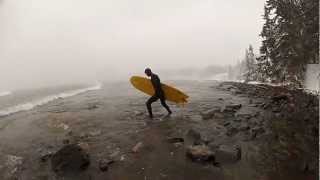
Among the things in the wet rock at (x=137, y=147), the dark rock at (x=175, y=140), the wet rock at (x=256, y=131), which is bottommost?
the wet rock at (x=137, y=147)

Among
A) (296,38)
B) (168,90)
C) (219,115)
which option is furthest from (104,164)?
(296,38)

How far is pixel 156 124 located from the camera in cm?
1506

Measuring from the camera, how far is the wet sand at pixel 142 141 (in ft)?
30.1

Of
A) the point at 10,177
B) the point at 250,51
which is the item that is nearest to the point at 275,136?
the point at 10,177

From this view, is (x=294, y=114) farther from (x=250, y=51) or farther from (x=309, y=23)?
(x=250, y=51)

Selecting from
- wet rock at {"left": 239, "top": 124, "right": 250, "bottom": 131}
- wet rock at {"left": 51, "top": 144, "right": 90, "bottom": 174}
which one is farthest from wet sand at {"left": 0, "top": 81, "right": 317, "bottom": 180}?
wet rock at {"left": 51, "top": 144, "right": 90, "bottom": 174}

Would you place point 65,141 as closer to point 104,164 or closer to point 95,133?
point 95,133

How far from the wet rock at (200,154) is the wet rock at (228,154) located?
0.25 meters

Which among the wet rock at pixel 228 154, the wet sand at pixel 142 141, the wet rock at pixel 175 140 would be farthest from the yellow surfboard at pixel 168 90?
the wet rock at pixel 228 154

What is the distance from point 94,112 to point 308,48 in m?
17.4

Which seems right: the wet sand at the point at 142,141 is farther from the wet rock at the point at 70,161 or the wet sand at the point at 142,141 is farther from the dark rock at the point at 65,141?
the wet rock at the point at 70,161

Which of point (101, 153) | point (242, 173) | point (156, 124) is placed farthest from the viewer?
point (156, 124)

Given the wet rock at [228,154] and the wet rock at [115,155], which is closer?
the wet rock at [228,154]

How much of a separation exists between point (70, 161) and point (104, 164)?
3.19ft
